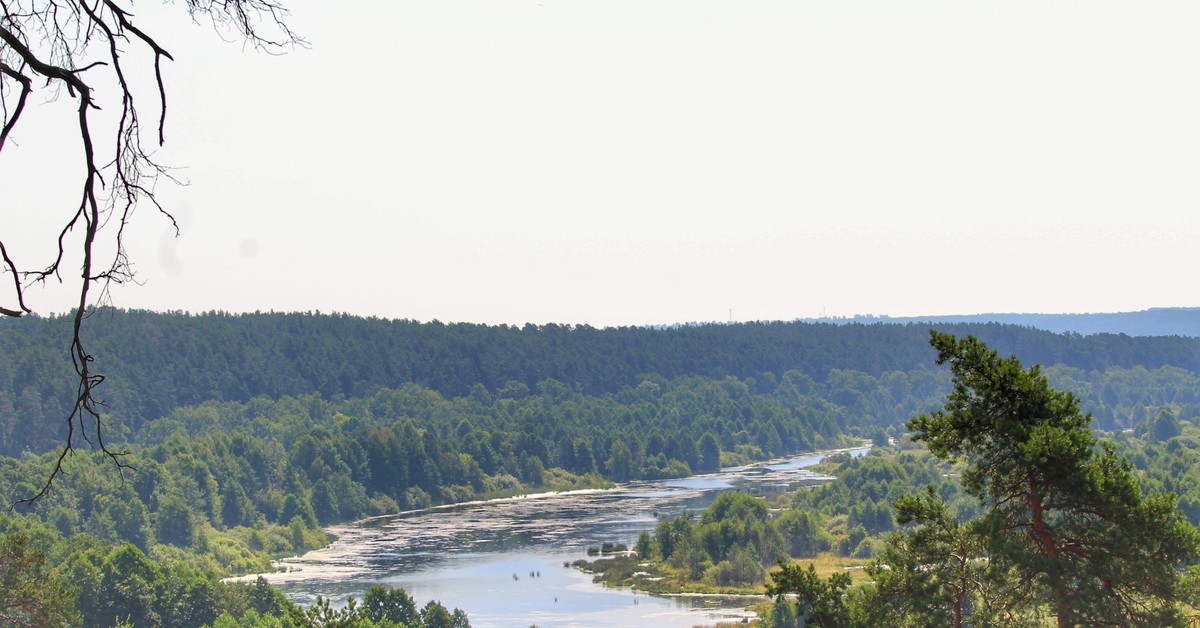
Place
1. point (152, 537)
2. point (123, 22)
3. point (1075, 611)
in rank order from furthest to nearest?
point (152, 537), point (1075, 611), point (123, 22)

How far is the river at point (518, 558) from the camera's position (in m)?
Result: 61.4

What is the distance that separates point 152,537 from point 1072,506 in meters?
78.0

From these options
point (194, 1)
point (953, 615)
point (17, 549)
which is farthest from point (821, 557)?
point (194, 1)

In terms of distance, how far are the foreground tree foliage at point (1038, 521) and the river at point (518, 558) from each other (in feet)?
126

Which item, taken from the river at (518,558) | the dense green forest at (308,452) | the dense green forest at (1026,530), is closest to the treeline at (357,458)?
the dense green forest at (308,452)

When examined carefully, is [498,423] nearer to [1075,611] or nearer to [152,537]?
[152,537]

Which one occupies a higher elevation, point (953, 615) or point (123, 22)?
point (123, 22)

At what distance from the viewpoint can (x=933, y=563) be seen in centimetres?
2030

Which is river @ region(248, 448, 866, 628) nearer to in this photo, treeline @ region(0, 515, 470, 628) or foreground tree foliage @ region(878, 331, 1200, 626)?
treeline @ region(0, 515, 470, 628)

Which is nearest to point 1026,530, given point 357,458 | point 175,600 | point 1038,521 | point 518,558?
point 1038,521

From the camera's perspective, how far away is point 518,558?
77.6 m

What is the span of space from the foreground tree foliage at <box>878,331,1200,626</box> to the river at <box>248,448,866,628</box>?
38507 mm

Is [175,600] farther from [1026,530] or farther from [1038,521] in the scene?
[1038,521]

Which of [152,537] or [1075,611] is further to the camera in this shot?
[152,537]
